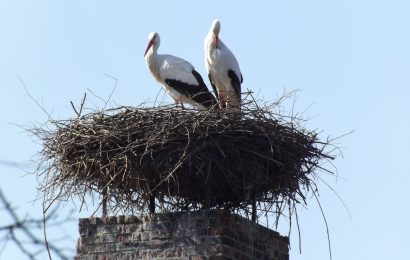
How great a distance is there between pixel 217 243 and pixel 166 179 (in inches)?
24.8

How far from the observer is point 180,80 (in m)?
9.36

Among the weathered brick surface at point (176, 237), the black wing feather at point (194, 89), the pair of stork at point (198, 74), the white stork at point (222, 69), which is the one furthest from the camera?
the white stork at point (222, 69)

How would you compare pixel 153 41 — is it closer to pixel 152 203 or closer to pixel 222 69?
pixel 222 69

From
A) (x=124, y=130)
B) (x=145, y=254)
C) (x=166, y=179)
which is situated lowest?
(x=145, y=254)

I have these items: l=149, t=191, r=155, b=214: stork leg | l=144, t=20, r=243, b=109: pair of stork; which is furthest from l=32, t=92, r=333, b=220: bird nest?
l=144, t=20, r=243, b=109: pair of stork

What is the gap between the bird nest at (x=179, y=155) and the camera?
21.1 feet

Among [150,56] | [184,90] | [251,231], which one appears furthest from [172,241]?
[150,56]

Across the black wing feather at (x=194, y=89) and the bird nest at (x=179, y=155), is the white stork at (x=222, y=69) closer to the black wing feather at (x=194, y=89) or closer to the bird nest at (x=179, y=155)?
the black wing feather at (x=194, y=89)

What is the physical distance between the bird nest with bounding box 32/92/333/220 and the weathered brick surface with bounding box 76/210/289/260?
32 cm

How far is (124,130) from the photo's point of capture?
656 cm

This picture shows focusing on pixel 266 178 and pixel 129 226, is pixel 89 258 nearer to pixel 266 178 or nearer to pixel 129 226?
pixel 129 226

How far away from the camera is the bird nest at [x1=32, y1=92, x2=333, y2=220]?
6426mm

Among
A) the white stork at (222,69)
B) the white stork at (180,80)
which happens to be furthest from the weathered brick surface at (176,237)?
the white stork at (222,69)

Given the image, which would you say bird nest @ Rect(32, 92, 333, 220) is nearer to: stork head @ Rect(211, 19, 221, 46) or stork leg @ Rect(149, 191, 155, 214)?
stork leg @ Rect(149, 191, 155, 214)
